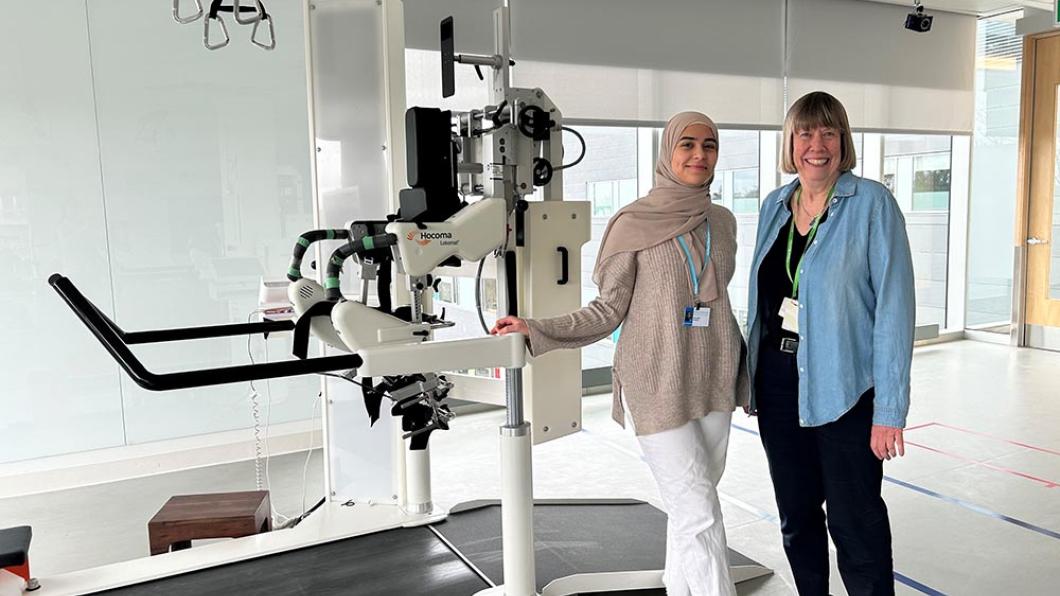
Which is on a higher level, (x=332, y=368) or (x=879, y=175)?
(x=879, y=175)

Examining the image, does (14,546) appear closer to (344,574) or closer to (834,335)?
(344,574)

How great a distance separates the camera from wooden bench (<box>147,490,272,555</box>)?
303 centimetres

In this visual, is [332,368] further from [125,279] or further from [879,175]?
[879,175]

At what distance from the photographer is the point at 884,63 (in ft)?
22.3

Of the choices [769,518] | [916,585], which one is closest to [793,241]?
[916,585]

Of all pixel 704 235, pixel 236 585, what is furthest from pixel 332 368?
pixel 236 585

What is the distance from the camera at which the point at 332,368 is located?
1996mm

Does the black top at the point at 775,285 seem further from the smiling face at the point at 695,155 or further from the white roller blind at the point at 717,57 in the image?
the white roller blind at the point at 717,57

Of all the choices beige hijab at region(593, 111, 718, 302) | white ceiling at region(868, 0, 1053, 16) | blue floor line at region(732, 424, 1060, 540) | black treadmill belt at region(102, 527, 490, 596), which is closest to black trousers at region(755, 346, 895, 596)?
beige hijab at region(593, 111, 718, 302)

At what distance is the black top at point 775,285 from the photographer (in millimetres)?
2160

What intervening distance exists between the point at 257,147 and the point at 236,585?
259 centimetres

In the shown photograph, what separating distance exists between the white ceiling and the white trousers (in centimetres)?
583

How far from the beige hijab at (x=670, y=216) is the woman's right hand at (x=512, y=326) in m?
0.25

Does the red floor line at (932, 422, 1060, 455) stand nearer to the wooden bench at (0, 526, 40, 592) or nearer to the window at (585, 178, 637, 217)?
the window at (585, 178, 637, 217)
